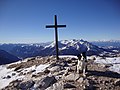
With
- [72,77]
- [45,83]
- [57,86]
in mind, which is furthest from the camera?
[72,77]

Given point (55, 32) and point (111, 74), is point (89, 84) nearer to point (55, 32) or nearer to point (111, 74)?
point (111, 74)

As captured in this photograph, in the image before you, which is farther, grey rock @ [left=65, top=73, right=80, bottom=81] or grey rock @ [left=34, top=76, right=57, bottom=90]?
grey rock @ [left=65, top=73, right=80, bottom=81]

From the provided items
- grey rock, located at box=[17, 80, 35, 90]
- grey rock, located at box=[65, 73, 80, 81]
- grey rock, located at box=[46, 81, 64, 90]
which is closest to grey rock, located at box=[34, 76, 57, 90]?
grey rock, located at box=[17, 80, 35, 90]

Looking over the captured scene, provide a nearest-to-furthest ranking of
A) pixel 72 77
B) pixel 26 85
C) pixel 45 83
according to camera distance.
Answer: pixel 45 83 → pixel 26 85 → pixel 72 77

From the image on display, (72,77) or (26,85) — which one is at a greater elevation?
(72,77)

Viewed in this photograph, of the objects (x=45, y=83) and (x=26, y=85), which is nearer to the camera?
(x=45, y=83)

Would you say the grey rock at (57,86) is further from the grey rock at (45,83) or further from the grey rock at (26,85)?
the grey rock at (26,85)

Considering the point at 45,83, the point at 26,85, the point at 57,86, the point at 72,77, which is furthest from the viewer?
the point at 72,77

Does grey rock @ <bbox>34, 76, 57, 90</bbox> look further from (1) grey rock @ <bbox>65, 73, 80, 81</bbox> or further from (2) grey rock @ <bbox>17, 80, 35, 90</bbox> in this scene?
(1) grey rock @ <bbox>65, 73, 80, 81</bbox>

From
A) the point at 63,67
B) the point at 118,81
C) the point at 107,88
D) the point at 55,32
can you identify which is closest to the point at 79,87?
the point at 107,88

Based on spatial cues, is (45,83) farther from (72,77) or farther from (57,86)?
(72,77)

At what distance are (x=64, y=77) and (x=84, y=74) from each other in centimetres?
183

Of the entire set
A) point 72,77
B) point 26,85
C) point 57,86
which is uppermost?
point 72,77

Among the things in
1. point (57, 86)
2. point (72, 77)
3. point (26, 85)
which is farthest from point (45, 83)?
point (72, 77)
